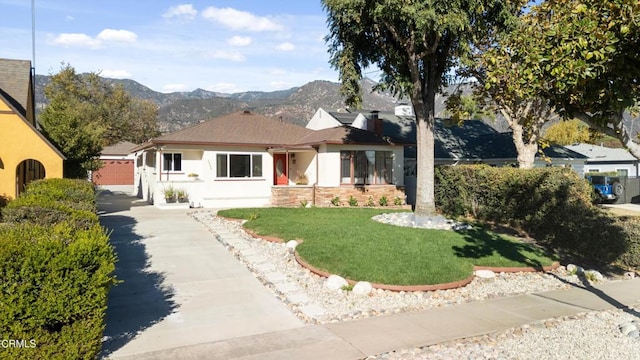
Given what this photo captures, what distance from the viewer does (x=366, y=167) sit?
2155cm

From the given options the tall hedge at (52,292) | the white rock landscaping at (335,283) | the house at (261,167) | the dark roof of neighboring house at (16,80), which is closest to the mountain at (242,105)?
the house at (261,167)

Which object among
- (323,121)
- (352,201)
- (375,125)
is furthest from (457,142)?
(352,201)

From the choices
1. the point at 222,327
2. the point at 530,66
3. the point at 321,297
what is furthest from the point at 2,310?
the point at 530,66

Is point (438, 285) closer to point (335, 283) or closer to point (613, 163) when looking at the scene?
point (335, 283)

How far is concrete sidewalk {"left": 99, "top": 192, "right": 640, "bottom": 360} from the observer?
550 cm

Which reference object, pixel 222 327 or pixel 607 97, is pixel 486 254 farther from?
pixel 222 327

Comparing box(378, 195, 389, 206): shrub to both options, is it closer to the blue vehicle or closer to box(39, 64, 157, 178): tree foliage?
the blue vehicle

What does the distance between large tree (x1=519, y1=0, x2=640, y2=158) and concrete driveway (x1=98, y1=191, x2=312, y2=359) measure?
4703 mm

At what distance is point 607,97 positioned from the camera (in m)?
5.69

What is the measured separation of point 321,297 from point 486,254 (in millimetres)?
5005

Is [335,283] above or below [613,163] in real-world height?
below

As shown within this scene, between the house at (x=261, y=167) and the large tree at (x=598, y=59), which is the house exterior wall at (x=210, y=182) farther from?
the large tree at (x=598, y=59)

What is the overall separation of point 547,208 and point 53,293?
41.1ft

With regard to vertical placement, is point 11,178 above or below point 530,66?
below
